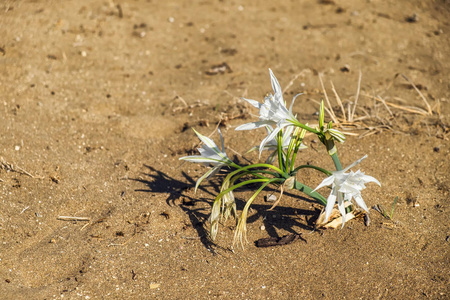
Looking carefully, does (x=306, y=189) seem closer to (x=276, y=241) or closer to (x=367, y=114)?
(x=276, y=241)

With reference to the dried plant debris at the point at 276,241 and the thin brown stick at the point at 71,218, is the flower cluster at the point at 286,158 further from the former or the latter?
the thin brown stick at the point at 71,218

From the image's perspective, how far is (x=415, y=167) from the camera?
274cm

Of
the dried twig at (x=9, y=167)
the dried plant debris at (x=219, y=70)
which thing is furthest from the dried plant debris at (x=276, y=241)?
the dried plant debris at (x=219, y=70)

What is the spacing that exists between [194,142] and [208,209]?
2.08 ft

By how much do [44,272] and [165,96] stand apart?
68.5 inches

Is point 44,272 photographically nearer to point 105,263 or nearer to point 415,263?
point 105,263

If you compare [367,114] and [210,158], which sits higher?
[210,158]

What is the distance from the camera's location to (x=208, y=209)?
2.45 metres

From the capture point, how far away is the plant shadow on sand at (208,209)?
2.34m

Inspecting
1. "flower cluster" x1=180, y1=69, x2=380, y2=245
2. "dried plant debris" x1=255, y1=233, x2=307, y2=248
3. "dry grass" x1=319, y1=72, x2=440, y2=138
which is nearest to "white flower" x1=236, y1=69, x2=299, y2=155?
"flower cluster" x1=180, y1=69, x2=380, y2=245

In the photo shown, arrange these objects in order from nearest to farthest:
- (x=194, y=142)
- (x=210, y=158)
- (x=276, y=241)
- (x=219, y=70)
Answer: (x=210, y=158) < (x=276, y=241) < (x=194, y=142) < (x=219, y=70)

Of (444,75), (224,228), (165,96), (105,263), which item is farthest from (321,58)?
(105,263)

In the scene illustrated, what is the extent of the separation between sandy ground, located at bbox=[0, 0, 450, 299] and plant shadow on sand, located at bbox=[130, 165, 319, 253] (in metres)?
0.01

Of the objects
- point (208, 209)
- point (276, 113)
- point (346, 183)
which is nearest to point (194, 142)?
point (208, 209)
